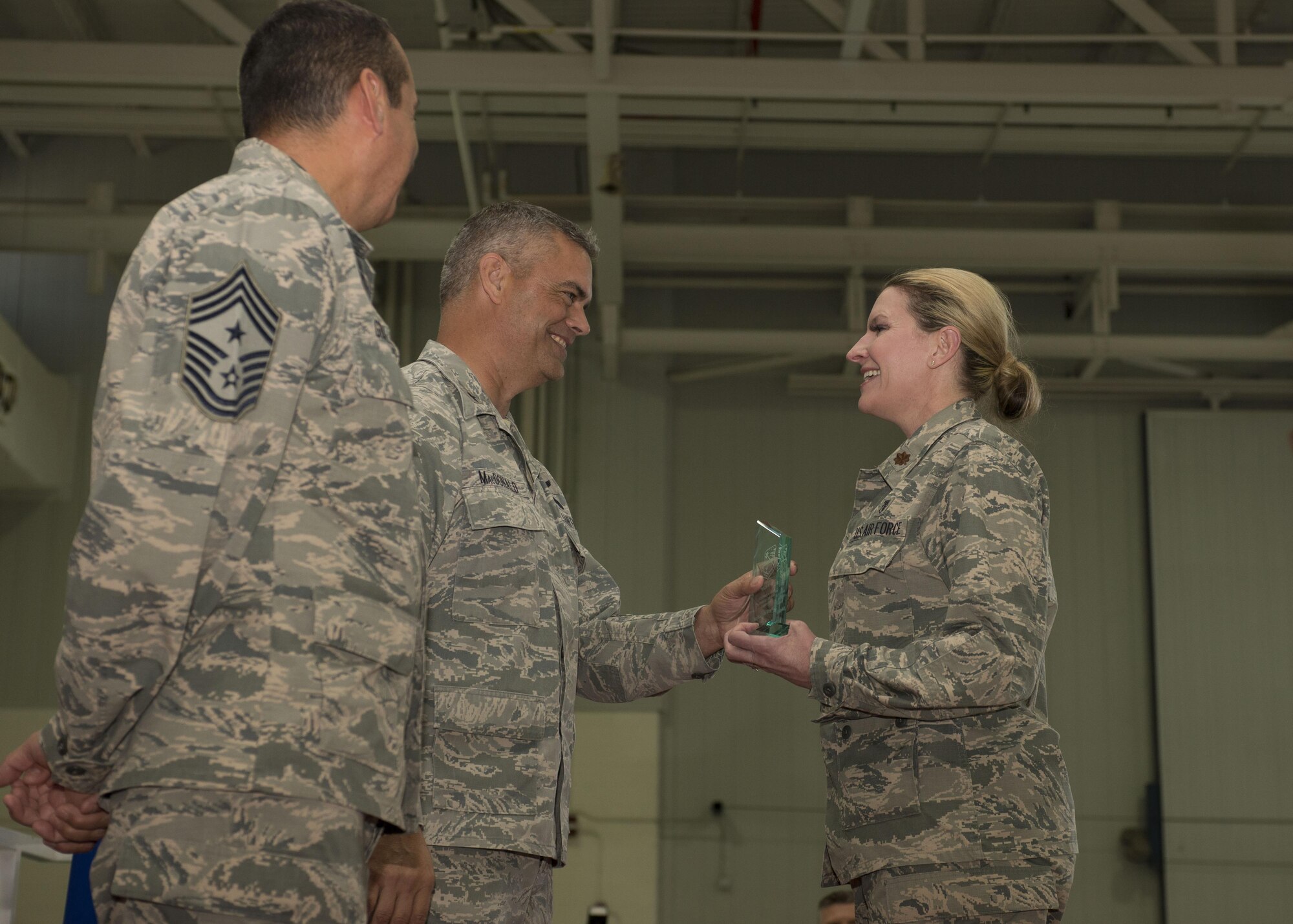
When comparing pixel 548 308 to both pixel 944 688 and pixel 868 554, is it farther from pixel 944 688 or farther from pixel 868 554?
pixel 944 688

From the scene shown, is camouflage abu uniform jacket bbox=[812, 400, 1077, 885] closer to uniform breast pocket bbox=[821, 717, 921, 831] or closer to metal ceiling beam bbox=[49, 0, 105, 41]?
uniform breast pocket bbox=[821, 717, 921, 831]

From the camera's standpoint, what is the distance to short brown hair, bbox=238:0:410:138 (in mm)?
1600

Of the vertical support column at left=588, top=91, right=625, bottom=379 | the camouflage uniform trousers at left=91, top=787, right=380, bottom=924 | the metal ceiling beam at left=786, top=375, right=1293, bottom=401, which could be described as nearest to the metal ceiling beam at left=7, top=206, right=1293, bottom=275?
the vertical support column at left=588, top=91, right=625, bottom=379

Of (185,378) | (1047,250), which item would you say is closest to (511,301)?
(185,378)

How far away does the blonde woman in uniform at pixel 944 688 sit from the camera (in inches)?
78.7

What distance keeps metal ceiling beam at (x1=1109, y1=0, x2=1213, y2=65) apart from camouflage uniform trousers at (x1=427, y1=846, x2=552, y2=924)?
17.8 feet

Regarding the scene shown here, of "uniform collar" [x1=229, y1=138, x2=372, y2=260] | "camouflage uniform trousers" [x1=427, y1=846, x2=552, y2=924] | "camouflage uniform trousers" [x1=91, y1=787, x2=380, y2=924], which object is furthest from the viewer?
"camouflage uniform trousers" [x1=427, y1=846, x2=552, y2=924]

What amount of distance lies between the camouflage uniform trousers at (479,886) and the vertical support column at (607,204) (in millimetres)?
4629

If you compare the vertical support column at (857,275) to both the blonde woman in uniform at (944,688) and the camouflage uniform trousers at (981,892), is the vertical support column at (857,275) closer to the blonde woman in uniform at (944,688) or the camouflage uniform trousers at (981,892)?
the blonde woman in uniform at (944,688)

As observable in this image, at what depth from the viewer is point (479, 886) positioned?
78.4 inches

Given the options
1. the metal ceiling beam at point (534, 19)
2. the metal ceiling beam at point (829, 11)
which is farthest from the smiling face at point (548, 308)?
the metal ceiling beam at point (829, 11)

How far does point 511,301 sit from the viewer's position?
8.29ft

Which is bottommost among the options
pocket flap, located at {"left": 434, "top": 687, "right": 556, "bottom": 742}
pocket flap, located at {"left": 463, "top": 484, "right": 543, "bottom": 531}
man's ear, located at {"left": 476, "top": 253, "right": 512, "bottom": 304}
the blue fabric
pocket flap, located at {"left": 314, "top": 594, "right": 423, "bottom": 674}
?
the blue fabric

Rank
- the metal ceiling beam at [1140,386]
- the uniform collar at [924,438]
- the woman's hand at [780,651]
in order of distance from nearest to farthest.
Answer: the woman's hand at [780,651] → the uniform collar at [924,438] → the metal ceiling beam at [1140,386]
